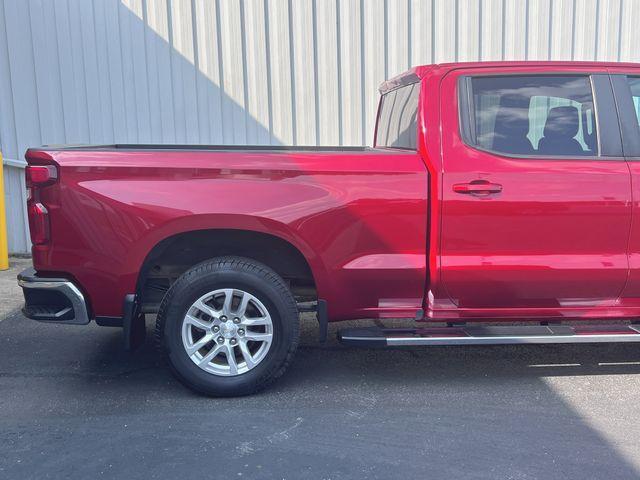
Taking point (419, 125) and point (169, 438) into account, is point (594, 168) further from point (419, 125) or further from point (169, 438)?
point (169, 438)

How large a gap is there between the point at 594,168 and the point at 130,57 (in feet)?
20.0

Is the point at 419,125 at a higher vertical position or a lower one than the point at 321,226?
higher

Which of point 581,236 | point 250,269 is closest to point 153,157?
→ point 250,269

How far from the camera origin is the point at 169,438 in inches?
133

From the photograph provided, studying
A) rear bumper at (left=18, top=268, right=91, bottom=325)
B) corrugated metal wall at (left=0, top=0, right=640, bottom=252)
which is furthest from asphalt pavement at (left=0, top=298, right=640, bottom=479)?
corrugated metal wall at (left=0, top=0, right=640, bottom=252)

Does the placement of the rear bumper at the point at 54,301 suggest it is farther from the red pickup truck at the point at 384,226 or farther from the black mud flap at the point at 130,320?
the black mud flap at the point at 130,320

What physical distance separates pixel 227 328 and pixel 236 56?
16.7 ft

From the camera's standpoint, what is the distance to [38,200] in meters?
3.72

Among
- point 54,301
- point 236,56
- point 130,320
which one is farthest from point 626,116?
point 236,56

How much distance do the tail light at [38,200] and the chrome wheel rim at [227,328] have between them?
97 centimetres

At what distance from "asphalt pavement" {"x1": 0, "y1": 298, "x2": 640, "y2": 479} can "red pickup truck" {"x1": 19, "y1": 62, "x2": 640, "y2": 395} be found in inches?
14.3

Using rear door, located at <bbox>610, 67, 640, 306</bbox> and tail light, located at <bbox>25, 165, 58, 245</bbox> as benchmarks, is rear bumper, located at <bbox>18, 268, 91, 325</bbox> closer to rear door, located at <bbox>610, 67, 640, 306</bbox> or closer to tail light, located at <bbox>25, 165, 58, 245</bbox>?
tail light, located at <bbox>25, 165, 58, 245</bbox>

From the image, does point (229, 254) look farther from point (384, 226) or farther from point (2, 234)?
point (2, 234)

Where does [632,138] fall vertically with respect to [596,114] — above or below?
below
